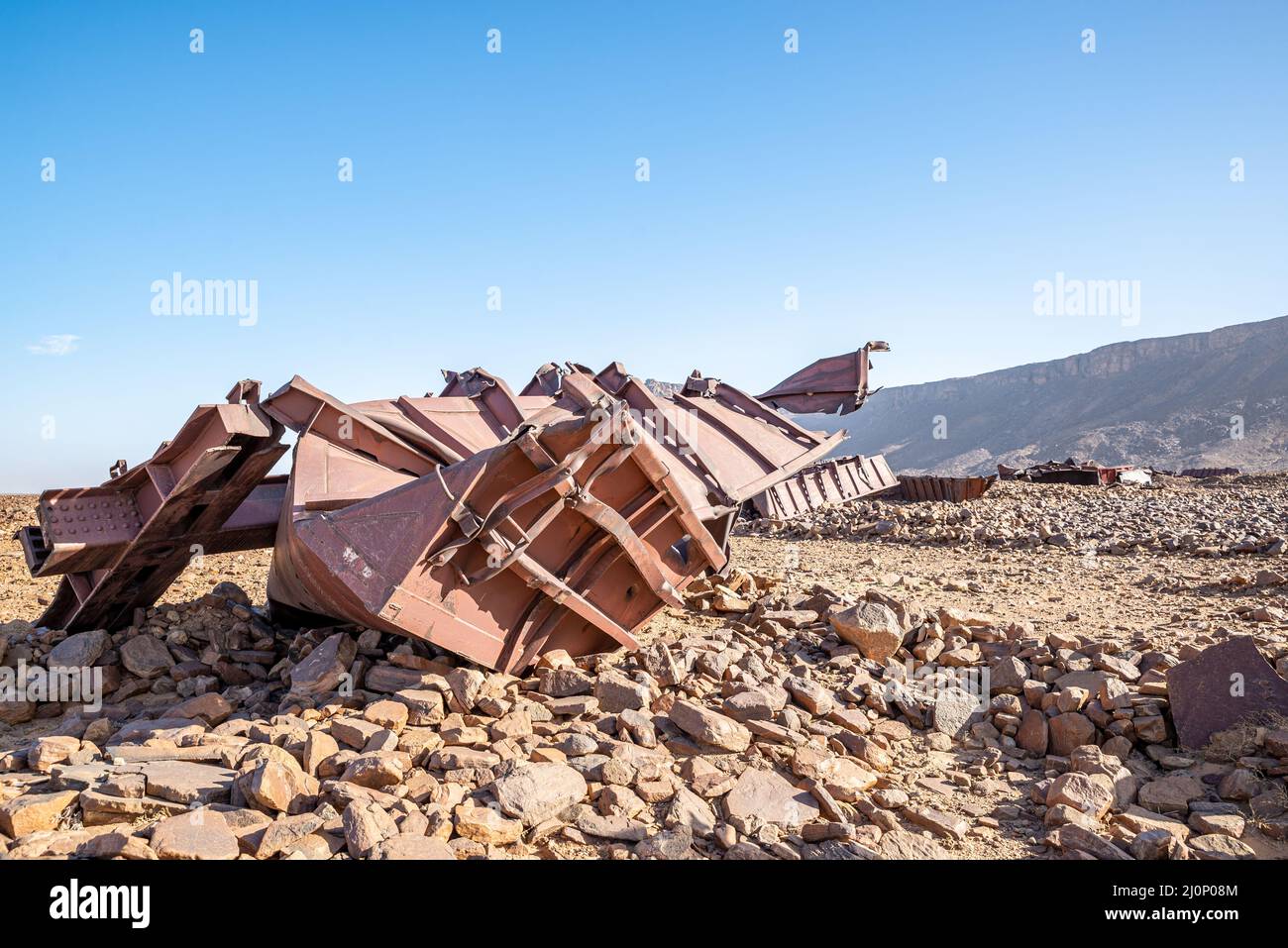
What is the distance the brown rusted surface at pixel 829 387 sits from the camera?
997 centimetres

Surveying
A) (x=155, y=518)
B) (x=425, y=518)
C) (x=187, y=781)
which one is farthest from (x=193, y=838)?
(x=155, y=518)

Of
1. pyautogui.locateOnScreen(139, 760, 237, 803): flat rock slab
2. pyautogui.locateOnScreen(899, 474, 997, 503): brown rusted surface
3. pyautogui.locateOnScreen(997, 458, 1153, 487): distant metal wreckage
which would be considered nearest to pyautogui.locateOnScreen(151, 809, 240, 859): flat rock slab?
pyautogui.locateOnScreen(139, 760, 237, 803): flat rock slab

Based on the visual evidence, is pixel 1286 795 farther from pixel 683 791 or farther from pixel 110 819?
pixel 110 819

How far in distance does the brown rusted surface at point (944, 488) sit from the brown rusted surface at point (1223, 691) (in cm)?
1348

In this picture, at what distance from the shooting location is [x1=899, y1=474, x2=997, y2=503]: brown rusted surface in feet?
58.5

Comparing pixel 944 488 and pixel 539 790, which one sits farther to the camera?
pixel 944 488

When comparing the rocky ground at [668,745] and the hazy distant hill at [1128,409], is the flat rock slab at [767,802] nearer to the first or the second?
the rocky ground at [668,745]

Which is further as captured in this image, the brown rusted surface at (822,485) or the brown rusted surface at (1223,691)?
the brown rusted surface at (822,485)

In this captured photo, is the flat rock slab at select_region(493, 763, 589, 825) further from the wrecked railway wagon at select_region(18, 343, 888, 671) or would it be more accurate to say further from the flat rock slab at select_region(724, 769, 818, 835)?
the wrecked railway wagon at select_region(18, 343, 888, 671)

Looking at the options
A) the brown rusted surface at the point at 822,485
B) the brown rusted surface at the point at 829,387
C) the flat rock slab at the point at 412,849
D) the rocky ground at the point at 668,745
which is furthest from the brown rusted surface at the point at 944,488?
the flat rock slab at the point at 412,849

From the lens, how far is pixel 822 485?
394 inches

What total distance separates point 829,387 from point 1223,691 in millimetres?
6234

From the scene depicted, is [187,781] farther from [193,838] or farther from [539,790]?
[539,790]

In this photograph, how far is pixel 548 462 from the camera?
4441mm
